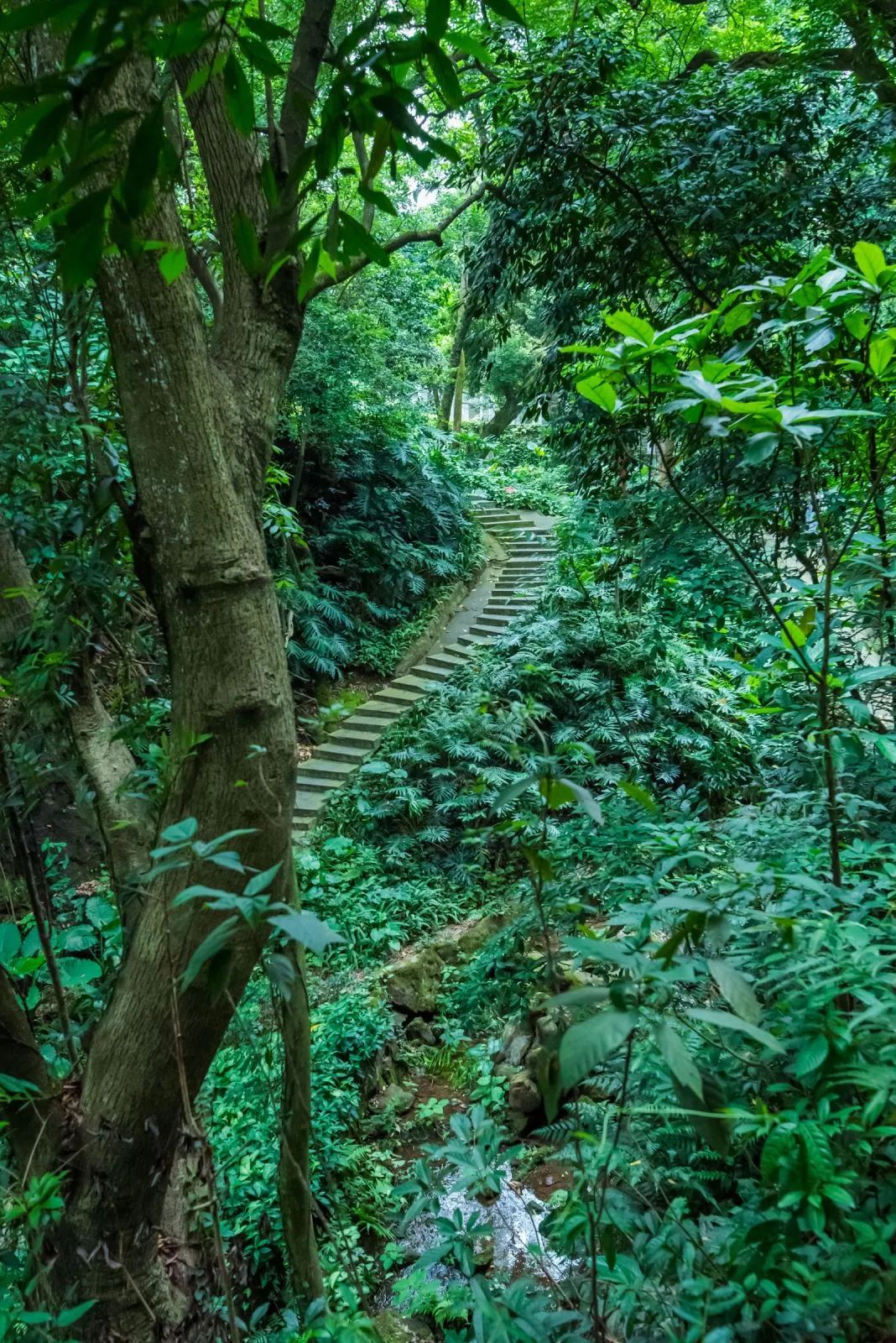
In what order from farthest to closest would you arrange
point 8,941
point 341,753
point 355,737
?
1. point 355,737
2. point 341,753
3. point 8,941

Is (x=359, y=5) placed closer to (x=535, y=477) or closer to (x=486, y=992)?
(x=486, y=992)

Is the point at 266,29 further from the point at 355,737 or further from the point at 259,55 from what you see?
the point at 355,737

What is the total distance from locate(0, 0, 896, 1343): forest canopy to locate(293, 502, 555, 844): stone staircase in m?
2.15

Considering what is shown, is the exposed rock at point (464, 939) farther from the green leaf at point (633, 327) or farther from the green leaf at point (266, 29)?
the green leaf at point (266, 29)

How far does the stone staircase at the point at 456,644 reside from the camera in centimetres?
696

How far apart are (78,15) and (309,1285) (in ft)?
8.04

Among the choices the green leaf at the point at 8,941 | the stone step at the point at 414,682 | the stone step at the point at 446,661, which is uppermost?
the green leaf at the point at 8,941

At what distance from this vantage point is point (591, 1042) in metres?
0.69

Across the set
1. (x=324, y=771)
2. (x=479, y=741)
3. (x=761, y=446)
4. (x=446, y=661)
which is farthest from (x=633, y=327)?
(x=446, y=661)

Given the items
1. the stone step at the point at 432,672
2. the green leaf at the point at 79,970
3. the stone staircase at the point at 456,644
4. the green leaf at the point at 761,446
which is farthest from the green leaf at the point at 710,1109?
the stone step at the point at 432,672

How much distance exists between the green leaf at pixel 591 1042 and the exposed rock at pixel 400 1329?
280cm

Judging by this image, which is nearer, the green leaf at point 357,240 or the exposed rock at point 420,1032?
the green leaf at point 357,240

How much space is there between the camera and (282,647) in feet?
5.20

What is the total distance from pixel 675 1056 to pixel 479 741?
5.97 ft
